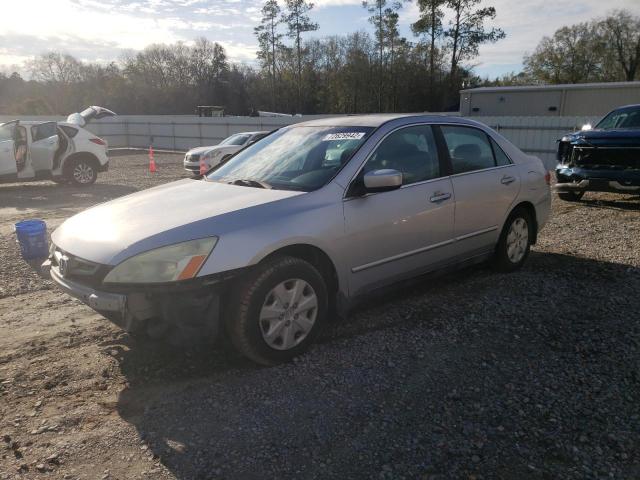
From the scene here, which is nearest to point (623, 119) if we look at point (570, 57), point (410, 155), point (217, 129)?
point (410, 155)

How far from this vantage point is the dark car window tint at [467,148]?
14.9ft

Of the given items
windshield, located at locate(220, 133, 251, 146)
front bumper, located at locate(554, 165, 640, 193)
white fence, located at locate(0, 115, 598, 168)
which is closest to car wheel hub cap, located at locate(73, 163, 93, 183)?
windshield, located at locate(220, 133, 251, 146)

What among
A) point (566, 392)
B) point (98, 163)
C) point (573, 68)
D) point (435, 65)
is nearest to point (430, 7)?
point (435, 65)

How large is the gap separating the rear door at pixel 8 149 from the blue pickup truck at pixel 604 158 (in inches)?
478

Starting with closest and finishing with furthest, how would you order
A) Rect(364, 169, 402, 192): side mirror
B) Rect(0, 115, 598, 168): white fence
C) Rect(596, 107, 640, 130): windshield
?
Rect(364, 169, 402, 192): side mirror
Rect(596, 107, 640, 130): windshield
Rect(0, 115, 598, 168): white fence

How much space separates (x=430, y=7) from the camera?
1574 inches

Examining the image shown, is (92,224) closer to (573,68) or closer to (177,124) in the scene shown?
(177,124)

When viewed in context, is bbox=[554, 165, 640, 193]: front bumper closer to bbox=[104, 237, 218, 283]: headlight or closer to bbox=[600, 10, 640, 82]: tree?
bbox=[104, 237, 218, 283]: headlight

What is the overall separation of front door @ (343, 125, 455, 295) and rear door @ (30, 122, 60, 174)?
11.3 m

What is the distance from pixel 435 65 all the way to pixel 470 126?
4082 cm

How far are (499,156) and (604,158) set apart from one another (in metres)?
4.87

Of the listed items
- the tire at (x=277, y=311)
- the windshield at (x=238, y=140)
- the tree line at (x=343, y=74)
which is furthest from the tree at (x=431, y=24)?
the tire at (x=277, y=311)

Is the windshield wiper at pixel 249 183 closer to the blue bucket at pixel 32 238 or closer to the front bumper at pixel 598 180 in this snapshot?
the blue bucket at pixel 32 238

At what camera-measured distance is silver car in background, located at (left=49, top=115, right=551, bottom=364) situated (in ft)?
9.77
